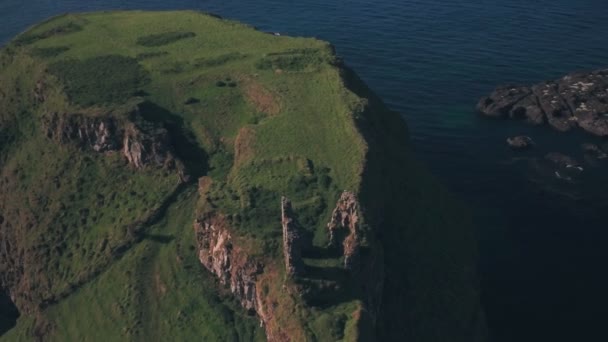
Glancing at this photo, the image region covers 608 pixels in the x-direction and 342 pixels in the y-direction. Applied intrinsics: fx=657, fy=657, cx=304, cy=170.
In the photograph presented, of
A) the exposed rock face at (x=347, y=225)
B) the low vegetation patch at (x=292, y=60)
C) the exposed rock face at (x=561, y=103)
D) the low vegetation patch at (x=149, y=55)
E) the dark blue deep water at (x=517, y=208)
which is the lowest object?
the dark blue deep water at (x=517, y=208)

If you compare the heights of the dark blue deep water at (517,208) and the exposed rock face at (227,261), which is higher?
the exposed rock face at (227,261)

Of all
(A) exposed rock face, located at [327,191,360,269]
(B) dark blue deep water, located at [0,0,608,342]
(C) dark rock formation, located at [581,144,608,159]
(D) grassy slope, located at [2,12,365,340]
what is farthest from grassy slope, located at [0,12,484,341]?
(C) dark rock formation, located at [581,144,608,159]

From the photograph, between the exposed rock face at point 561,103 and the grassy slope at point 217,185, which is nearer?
the grassy slope at point 217,185

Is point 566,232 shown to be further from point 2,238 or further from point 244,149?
point 2,238

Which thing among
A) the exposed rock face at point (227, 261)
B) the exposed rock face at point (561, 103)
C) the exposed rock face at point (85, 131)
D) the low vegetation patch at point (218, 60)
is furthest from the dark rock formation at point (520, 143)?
the exposed rock face at point (85, 131)

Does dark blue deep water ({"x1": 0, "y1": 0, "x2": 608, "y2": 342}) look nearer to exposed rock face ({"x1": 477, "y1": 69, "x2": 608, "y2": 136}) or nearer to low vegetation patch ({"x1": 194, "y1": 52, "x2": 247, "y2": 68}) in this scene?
exposed rock face ({"x1": 477, "y1": 69, "x2": 608, "y2": 136})

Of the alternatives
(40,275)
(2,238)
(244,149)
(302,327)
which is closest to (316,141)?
(244,149)

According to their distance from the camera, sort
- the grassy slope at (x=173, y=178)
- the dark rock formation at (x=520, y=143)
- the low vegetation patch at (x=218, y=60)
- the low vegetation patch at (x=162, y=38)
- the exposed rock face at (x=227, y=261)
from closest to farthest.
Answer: the exposed rock face at (x=227, y=261) < the grassy slope at (x=173, y=178) < the low vegetation patch at (x=218, y=60) < the low vegetation patch at (x=162, y=38) < the dark rock formation at (x=520, y=143)

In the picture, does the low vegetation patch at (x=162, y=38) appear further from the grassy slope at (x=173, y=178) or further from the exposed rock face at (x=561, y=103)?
the exposed rock face at (x=561, y=103)
